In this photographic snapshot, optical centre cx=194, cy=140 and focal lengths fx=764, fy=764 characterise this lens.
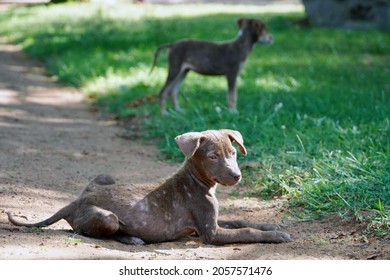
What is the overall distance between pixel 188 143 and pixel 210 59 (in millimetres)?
5635

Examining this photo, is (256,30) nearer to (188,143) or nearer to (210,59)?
(210,59)

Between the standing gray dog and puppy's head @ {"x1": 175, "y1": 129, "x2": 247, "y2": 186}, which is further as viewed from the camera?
the standing gray dog

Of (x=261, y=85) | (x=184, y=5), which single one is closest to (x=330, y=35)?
(x=261, y=85)

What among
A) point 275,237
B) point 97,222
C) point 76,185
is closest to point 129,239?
point 97,222

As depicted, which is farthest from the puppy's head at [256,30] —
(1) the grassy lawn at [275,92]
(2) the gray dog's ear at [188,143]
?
(2) the gray dog's ear at [188,143]

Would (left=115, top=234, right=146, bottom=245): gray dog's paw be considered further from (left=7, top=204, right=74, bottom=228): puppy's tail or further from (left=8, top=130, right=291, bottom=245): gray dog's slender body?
(left=7, top=204, right=74, bottom=228): puppy's tail

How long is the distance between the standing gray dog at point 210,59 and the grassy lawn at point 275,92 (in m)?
0.35

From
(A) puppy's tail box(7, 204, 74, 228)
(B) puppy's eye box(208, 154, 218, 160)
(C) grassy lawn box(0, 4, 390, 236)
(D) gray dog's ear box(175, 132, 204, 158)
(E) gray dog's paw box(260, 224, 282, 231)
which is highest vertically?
(D) gray dog's ear box(175, 132, 204, 158)

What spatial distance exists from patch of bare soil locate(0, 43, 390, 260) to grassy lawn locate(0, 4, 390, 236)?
12.1 inches

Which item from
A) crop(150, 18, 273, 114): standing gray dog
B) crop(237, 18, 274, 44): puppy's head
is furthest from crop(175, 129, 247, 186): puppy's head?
crop(237, 18, 274, 44): puppy's head

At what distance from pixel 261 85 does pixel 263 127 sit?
334 centimetres

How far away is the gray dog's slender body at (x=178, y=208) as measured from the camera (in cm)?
621

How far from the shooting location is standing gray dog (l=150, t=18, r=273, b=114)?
1159 cm

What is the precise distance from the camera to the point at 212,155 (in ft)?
20.7
